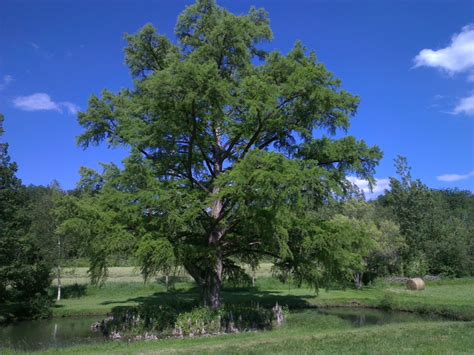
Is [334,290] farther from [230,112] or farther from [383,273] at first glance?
[230,112]

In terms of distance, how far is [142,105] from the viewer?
68.6 ft

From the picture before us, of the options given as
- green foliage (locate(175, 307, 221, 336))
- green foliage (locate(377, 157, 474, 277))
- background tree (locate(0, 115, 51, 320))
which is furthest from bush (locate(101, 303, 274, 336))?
green foliage (locate(377, 157, 474, 277))

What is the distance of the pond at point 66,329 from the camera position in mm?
19578

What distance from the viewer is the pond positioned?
1958cm

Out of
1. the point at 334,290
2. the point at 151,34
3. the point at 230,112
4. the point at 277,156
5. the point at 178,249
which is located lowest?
the point at 334,290

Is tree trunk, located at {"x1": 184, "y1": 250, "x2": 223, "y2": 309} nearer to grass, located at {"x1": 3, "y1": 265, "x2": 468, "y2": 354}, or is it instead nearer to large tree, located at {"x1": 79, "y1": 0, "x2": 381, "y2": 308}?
large tree, located at {"x1": 79, "y1": 0, "x2": 381, "y2": 308}

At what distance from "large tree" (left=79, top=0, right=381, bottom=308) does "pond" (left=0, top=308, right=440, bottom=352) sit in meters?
4.84

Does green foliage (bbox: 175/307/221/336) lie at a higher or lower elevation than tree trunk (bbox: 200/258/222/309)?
lower

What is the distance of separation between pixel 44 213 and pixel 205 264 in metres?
18.6

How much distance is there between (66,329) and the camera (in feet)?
80.2

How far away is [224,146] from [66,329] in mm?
12957

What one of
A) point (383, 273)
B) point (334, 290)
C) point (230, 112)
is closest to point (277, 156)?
point (230, 112)

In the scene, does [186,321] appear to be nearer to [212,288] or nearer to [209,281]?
[212,288]

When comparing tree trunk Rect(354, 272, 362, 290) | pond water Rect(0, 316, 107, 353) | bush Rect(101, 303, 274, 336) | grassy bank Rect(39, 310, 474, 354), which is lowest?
pond water Rect(0, 316, 107, 353)
